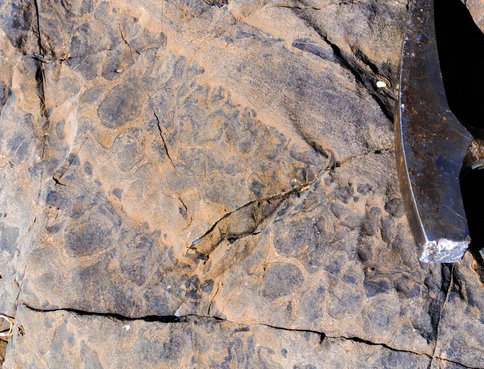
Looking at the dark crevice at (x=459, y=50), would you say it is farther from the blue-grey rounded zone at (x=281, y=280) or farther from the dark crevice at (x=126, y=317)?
the dark crevice at (x=126, y=317)

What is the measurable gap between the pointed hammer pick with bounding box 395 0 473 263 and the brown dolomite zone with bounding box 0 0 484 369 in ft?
0.56

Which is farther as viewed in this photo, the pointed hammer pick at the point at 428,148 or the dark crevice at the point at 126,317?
the dark crevice at the point at 126,317

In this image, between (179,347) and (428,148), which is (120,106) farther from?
(428,148)

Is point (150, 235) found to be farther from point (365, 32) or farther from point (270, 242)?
point (365, 32)

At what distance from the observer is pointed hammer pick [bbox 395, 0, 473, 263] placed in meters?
1.94

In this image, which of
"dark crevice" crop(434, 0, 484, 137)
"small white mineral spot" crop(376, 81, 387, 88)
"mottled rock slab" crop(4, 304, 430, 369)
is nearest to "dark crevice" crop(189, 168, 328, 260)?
"mottled rock slab" crop(4, 304, 430, 369)

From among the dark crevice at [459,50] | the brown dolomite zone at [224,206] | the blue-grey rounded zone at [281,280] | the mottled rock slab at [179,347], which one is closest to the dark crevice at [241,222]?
the brown dolomite zone at [224,206]

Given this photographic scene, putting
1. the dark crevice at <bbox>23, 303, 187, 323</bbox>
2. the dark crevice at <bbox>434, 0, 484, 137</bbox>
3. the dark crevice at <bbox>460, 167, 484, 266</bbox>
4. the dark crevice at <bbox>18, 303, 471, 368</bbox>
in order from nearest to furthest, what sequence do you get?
the dark crevice at <bbox>18, 303, 471, 368</bbox> → the dark crevice at <bbox>460, 167, 484, 266</bbox> → the dark crevice at <bbox>23, 303, 187, 323</bbox> → the dark crevice at <bbox>434, 0, 484, 137</bbox>

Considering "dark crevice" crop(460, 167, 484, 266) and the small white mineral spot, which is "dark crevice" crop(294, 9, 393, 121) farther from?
"dark crevice" crop(460, 167, 484, 266)

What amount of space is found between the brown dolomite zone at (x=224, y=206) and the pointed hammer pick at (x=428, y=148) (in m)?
0.17

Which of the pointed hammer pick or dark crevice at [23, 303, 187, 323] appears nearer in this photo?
the pointed hammer pick

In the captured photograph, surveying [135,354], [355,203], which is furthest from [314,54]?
[135,354]

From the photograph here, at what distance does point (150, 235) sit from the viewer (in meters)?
2.39

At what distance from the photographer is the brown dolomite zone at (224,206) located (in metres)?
2.09
